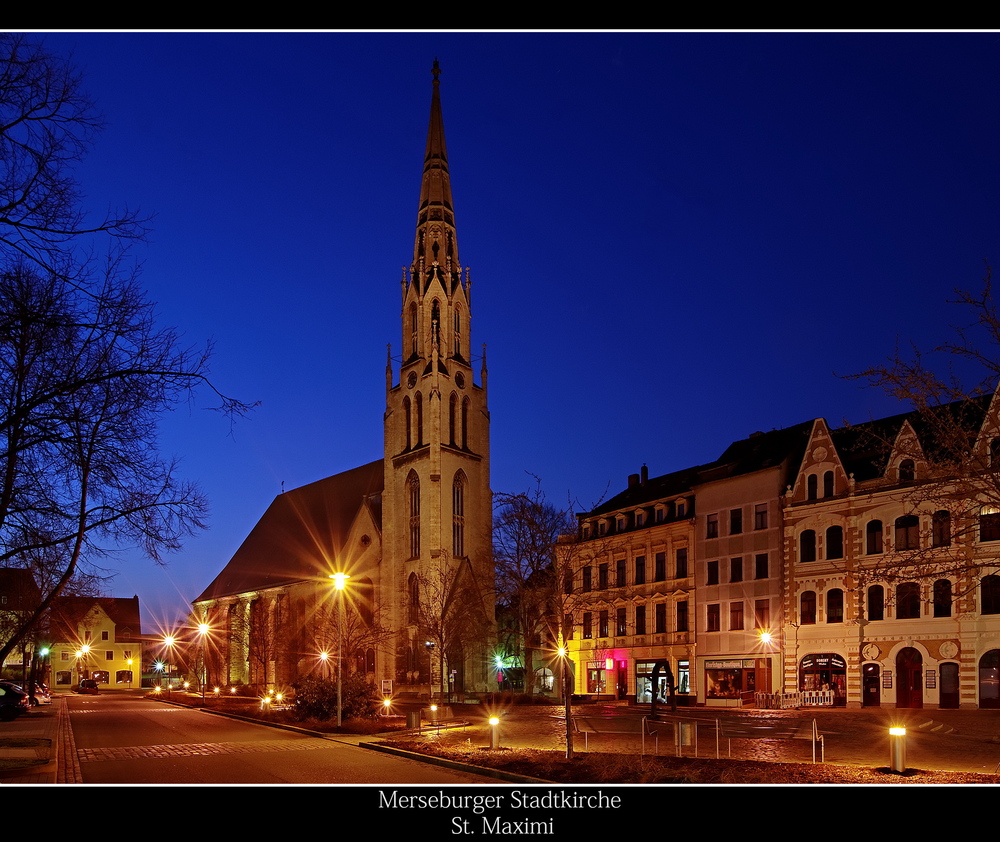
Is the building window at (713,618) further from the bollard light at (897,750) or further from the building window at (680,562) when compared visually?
the bollard light at (897,750)

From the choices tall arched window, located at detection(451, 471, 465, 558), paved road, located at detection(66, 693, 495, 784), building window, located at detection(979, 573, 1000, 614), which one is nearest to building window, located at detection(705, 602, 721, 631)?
building window, located at detection(979, 573, 1000, 614)

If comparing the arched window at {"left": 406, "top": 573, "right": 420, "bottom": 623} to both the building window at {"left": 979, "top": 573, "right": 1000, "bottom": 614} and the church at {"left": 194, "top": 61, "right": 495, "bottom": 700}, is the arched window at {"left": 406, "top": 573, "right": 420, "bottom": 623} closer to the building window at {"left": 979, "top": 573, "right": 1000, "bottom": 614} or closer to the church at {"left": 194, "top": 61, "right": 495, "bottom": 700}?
the church at {"left": 194, "top": 61, "right": 495, "bottom": 700}

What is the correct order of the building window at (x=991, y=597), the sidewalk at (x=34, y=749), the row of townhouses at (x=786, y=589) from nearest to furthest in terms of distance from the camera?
the sidewalk at (x=34, y=749) → the building window at (x=991, y=597) → the row of townhouses at (x=786, y=589)

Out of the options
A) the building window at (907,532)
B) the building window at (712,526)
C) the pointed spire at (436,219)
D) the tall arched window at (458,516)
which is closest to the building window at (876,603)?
the building window at (907,532)

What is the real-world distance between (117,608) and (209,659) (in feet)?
142

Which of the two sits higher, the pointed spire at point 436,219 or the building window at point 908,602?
Answer: the pointed spire at point 436,219

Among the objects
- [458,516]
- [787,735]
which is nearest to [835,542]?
[787,735]

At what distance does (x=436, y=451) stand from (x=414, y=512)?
6.00m

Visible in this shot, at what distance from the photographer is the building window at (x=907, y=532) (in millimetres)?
40438

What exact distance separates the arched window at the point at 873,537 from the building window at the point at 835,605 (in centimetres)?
Result: 265

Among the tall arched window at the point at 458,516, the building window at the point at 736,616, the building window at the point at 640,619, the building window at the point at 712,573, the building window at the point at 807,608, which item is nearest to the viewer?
the building window at the point at 807,608

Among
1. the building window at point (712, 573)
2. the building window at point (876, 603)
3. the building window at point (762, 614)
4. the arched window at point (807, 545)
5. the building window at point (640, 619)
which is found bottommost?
the building window at point (640, 619)
